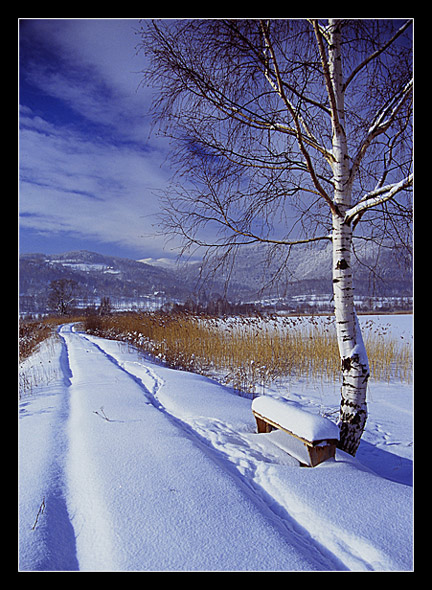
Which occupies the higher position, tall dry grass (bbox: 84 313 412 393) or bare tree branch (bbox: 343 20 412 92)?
bare tree branch (bbox: 343 20 412 92)


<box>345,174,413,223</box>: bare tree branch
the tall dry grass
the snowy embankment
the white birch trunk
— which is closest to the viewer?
the snowy embankment

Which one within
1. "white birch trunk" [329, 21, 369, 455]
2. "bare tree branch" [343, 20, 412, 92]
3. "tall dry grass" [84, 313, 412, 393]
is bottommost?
"tall dry grass" [84, 313, 412, 393]

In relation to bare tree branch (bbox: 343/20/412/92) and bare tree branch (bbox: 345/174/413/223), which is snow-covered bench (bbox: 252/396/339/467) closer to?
bare tree branch (bbox: 345/174/413/223)

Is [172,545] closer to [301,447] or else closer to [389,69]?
[301,447]

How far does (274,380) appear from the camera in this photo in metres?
6.52

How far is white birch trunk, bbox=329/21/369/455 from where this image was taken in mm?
2646

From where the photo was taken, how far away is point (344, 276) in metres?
2.64

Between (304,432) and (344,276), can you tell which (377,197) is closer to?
(344,276)

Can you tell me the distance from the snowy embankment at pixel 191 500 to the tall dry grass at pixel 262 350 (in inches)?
126

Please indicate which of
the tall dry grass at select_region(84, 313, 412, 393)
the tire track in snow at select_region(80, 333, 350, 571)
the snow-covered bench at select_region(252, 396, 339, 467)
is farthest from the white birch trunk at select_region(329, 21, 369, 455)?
the tall dry grass at select_region(84, 313, 412, 393)

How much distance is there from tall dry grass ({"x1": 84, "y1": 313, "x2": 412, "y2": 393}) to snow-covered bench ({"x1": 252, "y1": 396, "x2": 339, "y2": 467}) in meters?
3.12
